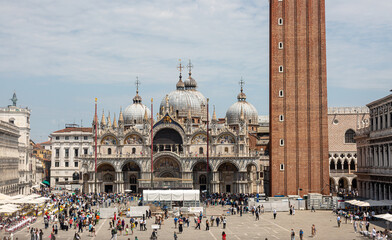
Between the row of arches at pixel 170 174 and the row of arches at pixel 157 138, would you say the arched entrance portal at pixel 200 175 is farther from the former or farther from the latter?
the row of arches at pixel 157 138

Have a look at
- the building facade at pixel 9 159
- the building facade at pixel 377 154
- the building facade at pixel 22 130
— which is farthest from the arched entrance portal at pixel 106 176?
the building facade at pixel 377 154

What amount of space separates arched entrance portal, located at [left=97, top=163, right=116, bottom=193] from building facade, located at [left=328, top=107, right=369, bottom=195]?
3744cm

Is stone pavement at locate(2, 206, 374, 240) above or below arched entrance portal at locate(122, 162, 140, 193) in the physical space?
below

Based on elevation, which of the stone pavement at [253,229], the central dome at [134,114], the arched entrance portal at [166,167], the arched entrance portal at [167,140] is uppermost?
the central dome at [134,114]

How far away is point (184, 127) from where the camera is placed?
93.8 m

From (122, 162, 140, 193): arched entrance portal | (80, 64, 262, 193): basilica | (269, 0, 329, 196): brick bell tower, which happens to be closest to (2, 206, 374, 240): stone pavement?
(269, 0, 329, 196): brick bell tower

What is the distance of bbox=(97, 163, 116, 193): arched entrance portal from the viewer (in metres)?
94.2

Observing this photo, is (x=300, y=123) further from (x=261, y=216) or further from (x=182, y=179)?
(x=182, y=179)

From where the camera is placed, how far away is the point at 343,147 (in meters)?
96.2

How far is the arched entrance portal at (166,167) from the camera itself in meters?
93.9

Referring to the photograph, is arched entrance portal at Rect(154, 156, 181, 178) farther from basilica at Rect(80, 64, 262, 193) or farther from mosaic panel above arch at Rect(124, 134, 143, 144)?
mosaic panel above arch at Rect(124, 134, 143, 144)

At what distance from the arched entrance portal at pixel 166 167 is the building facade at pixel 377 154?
31.9 meters

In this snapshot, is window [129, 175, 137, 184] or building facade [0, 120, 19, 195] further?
window [129, 175, 137, 184]

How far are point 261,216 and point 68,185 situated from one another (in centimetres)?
6011
